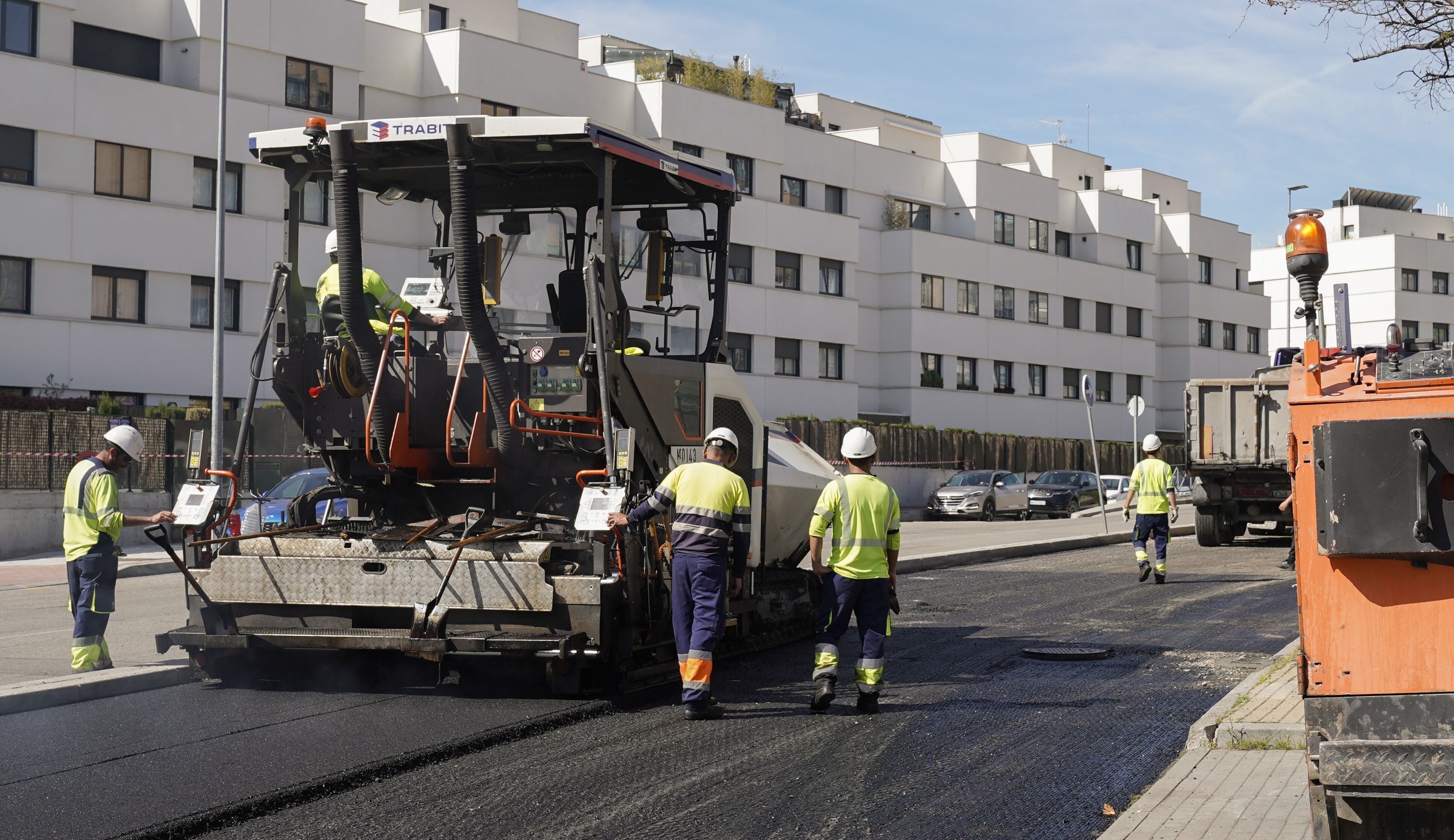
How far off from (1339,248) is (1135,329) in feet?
74.8

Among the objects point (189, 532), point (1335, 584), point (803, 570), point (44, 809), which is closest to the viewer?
point (1335, 584)

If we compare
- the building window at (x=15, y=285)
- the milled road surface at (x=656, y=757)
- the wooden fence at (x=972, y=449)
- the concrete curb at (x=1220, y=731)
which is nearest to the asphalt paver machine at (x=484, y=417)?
the milled road surface at (x=656, y=757)

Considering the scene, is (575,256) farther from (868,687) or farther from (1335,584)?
(1335,584)

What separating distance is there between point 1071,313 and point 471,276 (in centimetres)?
5410

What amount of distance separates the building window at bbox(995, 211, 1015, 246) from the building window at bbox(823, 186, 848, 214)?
7.35m

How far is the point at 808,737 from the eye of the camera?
8.22 m

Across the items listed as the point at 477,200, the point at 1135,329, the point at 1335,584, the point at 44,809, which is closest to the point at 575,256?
the point at 477,200

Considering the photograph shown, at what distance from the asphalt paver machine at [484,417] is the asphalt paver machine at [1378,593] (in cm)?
453

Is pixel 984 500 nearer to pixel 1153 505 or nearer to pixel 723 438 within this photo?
pixel 1153 505

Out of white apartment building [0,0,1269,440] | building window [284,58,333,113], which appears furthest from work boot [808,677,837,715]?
building window [284,58,333,113]

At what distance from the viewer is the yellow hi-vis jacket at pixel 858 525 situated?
9195 millimetres

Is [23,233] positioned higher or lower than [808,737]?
higher

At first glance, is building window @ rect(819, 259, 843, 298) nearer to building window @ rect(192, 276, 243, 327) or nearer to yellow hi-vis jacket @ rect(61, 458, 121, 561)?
building window @ rect(192, 276, 243, 327)

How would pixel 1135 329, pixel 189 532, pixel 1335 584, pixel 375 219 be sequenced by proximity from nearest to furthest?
pixel 1335 584 < pixel 189 532 < pixel 375 219 < pixel 1135 329
